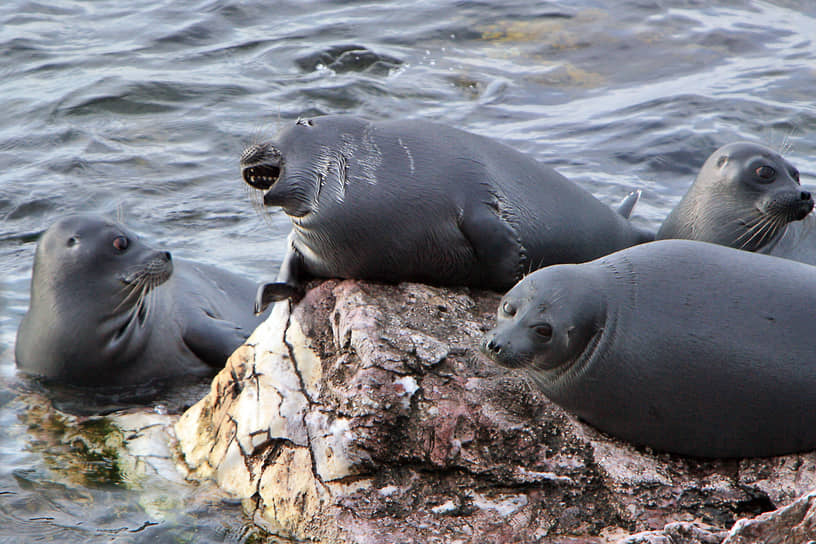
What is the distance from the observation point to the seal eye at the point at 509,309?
399cm

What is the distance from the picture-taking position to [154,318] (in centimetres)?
671

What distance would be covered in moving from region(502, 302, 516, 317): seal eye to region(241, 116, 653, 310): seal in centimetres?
80

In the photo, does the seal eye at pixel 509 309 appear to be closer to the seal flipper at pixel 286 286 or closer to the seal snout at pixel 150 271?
the seal flipper at pixel 286 286

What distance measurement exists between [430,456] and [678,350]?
1.02 meters

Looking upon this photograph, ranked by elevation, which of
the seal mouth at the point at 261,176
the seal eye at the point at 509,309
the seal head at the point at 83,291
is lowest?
the seal head at the point at 83,291

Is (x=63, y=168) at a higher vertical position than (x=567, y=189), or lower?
lower

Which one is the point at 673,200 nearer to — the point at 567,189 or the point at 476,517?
the point at 567,189

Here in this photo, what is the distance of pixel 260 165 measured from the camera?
480 cm

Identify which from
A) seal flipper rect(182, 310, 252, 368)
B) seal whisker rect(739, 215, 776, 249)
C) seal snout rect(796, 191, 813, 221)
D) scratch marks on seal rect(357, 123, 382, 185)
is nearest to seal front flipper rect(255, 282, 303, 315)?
scratch marks on seal rect(357, 123, 382, 185)

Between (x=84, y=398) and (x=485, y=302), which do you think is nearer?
(x=485, y=302)

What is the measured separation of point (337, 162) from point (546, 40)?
746 centimetres

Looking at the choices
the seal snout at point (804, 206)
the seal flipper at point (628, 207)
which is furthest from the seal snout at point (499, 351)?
the seal flipper at point (628, 207)

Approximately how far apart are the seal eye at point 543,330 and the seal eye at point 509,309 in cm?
13

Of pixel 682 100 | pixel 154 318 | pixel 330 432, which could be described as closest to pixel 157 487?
pixel 330 432
